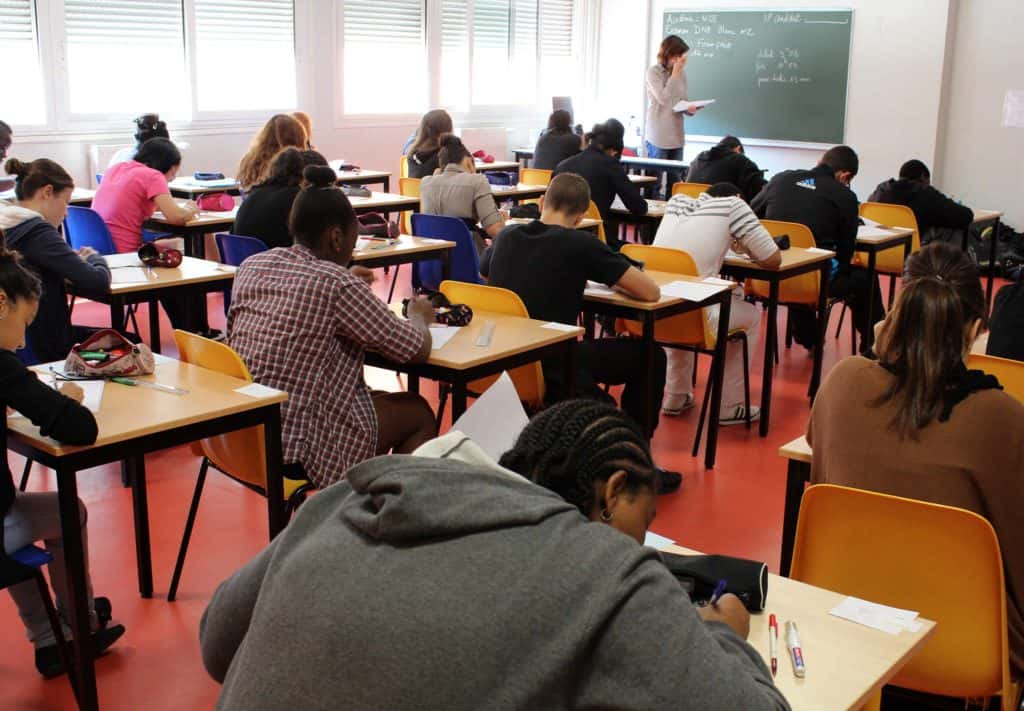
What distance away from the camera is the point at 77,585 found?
2613 mm

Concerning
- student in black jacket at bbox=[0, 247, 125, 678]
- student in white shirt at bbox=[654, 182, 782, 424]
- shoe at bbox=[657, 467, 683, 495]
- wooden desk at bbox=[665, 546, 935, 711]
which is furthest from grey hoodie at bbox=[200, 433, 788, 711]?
student in white shirt at bbox=[654, 182, 782, 424]

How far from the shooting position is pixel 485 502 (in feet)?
3.76

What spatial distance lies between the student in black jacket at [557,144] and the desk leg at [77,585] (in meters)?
6.63

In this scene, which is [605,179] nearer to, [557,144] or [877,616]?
[557,144]

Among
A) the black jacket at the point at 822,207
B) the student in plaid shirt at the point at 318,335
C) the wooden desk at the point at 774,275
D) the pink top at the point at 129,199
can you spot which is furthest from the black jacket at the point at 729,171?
the student in plaid shirt at the point at 318,335

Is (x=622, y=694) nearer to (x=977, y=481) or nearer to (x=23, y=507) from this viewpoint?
(x=977, y=481)

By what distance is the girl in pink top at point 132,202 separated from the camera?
5715 mm

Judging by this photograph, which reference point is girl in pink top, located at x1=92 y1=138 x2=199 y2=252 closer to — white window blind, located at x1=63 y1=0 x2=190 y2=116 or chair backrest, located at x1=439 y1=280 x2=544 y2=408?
chair backrest, located at x1=439 y1=280 x2=544 y2=408

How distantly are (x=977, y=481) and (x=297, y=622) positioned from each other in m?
1.62

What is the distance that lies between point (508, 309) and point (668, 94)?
6.57 metres

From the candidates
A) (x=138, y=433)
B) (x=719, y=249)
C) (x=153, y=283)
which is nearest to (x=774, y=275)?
(x=719, y=249)

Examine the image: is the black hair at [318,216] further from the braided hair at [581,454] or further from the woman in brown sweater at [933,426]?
the braided hair at [581,454]

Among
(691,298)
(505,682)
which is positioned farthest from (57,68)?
(505,682)

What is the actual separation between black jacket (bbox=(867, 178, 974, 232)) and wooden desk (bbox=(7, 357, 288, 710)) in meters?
5.06
